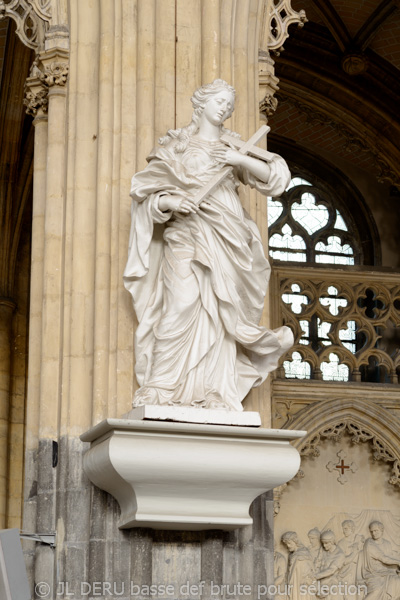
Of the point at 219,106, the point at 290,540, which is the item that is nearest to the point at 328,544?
the point at 290,540

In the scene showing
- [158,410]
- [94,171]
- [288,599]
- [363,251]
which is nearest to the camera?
[158,410]

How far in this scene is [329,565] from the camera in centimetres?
1141

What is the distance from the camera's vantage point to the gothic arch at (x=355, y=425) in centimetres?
1168

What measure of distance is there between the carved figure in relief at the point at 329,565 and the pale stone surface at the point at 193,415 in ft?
15.2

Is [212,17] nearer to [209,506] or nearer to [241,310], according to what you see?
[241,310]

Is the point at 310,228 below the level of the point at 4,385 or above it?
above

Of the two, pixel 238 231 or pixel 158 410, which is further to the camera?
pixel 238 231

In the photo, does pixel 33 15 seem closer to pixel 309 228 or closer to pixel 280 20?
pixel 280 20

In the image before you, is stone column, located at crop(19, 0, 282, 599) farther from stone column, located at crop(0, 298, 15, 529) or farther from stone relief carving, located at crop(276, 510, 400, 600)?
stone column, located at crop(0, 298, 15, 529)

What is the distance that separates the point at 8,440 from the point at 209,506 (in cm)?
713

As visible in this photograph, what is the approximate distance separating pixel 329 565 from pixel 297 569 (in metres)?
0.32

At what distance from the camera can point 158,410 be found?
6.91 meters

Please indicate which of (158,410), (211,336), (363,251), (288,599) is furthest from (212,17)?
(363,251)

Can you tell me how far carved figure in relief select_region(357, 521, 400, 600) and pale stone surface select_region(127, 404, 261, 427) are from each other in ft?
15.8
